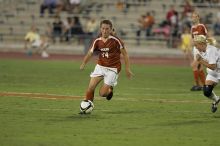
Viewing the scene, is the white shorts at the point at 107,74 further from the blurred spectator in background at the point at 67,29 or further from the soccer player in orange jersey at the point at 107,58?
the blurred spectator in background at the point at 67,29

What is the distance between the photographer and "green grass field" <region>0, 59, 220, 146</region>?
11.8 meters

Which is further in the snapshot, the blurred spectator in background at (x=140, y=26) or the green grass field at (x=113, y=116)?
the blurred spectator in background at (x=140, y=26)

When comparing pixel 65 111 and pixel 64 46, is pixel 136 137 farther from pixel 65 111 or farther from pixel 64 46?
pixel 64 46

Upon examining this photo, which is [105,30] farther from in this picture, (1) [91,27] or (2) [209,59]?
(1) [91,27]

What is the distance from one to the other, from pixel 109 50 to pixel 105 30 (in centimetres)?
50

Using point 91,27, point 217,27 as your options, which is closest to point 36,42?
point 91,27

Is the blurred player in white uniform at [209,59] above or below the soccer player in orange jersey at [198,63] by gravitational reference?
above

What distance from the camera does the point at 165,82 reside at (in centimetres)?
2452

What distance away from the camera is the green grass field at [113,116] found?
11832 mm

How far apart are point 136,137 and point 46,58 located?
25.6 m

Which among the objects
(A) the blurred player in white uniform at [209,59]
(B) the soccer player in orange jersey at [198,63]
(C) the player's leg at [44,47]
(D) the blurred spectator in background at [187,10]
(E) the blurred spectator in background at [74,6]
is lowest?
(C) the player's leg at [44,47]

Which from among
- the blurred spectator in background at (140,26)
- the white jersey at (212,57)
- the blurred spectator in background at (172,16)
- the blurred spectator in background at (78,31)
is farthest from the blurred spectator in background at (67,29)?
the white jersey at (212,57)

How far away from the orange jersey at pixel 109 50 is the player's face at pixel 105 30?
148 mm

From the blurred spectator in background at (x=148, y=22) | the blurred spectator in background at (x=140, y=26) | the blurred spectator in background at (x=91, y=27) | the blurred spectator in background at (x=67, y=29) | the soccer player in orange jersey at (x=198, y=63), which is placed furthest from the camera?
the blurred spectator in background at (x=67, y=29)
